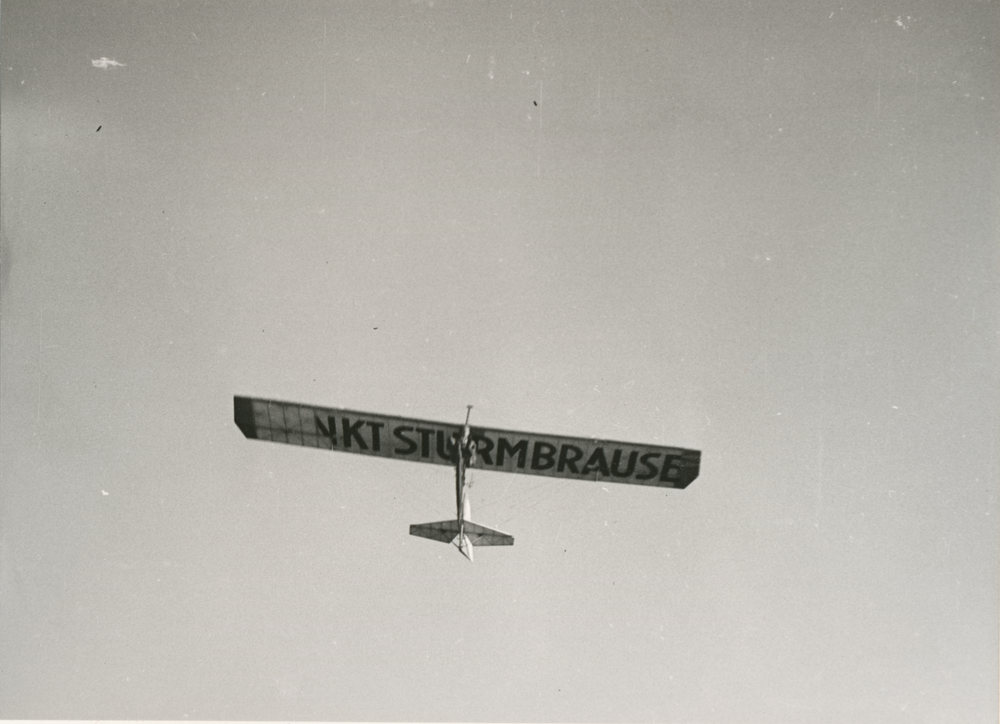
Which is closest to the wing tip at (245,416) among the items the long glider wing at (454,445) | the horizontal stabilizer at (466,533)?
the long glider wing at (454,445)

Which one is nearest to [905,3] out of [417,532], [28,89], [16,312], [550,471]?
[550,471]

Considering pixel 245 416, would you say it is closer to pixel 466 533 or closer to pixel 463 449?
pixel 463 449

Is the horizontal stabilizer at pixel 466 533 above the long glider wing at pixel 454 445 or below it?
below

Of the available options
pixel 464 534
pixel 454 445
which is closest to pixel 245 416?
pixel 454 445

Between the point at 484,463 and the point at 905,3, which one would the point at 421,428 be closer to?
the point at 484,463

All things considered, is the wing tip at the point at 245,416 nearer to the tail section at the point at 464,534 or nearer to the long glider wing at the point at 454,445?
the long glider wing at the point at 454,445

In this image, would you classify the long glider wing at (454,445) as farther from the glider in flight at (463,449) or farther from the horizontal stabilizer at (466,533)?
the horizontal stabilizer at (466,533)
